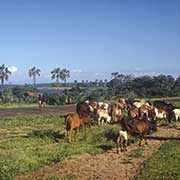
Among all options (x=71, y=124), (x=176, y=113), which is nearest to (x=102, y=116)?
(x=176, y=113)

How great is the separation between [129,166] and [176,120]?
1576 cm

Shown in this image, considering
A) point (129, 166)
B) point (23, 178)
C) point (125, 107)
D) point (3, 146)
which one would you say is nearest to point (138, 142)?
point (129, 166)

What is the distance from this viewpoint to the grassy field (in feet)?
57.2

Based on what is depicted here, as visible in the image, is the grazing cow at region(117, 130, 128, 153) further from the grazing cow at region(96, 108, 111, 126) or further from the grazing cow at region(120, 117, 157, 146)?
the grazing cow at region(96, 108, 111, 126)

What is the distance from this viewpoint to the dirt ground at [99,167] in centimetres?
1625

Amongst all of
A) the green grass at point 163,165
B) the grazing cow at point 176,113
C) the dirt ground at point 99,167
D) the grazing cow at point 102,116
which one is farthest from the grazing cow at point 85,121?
the grazing cow at point 176,113

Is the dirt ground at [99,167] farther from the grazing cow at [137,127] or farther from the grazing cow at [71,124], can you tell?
the grazing cow at [71,124]

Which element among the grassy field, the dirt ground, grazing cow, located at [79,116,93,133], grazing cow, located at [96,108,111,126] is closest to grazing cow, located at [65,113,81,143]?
the grassy field

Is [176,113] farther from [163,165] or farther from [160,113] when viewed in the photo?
[163,165]

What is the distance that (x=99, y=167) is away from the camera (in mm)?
17609

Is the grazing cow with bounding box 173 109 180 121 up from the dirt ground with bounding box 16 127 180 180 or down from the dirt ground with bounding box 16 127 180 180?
up

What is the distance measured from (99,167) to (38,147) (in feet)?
16.9

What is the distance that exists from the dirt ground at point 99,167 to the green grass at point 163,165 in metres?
0.36

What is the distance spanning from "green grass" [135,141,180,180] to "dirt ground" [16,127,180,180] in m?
0.36
